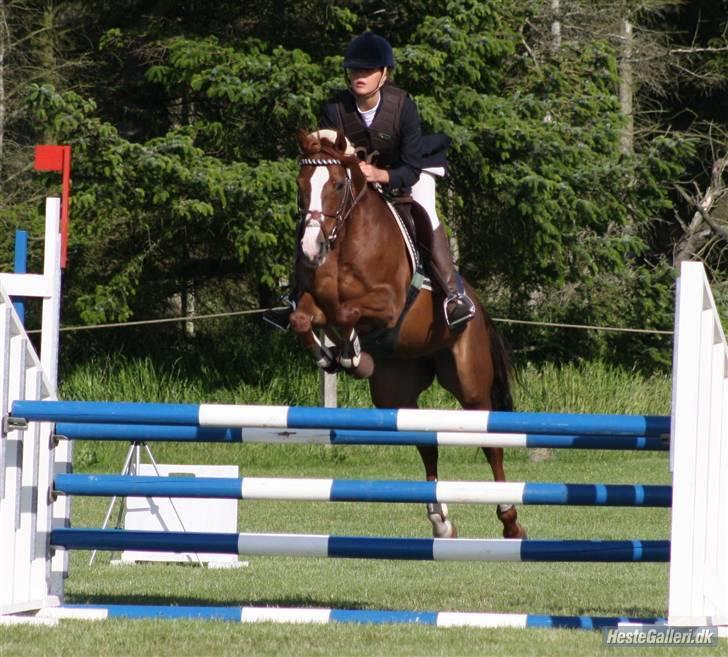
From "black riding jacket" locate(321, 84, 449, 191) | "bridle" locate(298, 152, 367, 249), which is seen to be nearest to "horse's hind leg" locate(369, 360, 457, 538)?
"black riding jacket" locate(321, 84, 449, 191)

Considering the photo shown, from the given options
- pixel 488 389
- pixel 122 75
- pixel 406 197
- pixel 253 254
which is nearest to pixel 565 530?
pixel 488 389

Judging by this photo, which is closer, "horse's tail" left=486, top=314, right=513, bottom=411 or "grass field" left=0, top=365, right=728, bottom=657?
"grass field" left=0, top=365, right=728, bottom=657

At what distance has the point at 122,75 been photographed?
17.7 m

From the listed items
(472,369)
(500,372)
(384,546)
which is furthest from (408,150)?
(384,546)

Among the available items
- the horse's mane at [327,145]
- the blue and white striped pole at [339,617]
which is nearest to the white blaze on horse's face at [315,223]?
the horse's mane at [327,145]

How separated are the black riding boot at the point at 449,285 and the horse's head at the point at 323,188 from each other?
0.70 m

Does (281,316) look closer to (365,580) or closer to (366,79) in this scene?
(366,79)

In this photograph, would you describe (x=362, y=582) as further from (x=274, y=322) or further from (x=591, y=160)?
(x=591, y=160)

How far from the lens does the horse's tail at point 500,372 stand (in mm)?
6957

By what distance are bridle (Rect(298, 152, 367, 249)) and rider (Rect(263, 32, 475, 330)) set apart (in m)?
0.18

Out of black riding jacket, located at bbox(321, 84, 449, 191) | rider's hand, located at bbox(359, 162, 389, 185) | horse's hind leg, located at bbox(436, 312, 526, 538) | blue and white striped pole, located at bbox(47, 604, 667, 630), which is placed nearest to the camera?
blue and white striped pole, located at bbox(47, 604, 667, 630)

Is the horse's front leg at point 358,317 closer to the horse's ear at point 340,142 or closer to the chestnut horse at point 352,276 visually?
the chestnut horse at point 352,276

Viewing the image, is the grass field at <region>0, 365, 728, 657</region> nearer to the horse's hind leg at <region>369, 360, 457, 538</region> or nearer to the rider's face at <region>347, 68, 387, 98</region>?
the horse's hind leg at <region>369, 360, 457, 538</region>

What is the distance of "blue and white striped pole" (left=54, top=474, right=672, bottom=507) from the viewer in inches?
179
